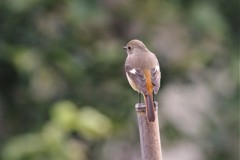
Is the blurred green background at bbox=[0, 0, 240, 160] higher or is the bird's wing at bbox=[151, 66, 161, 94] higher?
the blurred green background at bbox=[0, 0, 240, 160]

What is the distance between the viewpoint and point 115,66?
6.15 m

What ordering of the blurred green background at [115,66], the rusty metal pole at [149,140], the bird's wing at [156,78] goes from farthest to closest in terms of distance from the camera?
the blurred green background at [115,66], the bird's wing at [156,78], the rusty metal pole at [149,140]

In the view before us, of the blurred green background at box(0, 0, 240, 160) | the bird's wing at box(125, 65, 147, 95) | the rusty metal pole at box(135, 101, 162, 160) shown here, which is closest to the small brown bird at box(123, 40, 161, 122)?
the bird's wing at box(125, 65, 147, 95)

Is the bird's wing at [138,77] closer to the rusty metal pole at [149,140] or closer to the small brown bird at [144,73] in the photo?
the small brown bird at [144,73]

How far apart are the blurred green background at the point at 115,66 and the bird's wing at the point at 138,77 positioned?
2.09 m

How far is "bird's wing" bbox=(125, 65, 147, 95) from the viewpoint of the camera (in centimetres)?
322

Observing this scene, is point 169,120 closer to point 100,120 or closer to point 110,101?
point 110,101

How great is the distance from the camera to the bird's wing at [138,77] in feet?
10.6

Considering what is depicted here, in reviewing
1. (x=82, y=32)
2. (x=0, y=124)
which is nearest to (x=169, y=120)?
(x=82, y=32)

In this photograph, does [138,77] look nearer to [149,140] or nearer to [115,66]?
[149,140]

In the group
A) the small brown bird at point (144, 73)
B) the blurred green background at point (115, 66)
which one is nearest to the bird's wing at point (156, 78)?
the small brown bird at point (144, 73)

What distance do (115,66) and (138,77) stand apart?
2887mm

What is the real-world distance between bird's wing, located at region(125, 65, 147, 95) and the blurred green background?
2.09m

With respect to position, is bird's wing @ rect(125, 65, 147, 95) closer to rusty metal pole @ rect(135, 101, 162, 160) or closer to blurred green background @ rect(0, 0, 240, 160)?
rusty metal pole @ rect(135, 101, 162, 160)
